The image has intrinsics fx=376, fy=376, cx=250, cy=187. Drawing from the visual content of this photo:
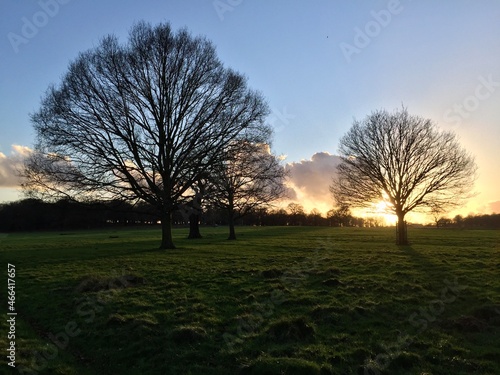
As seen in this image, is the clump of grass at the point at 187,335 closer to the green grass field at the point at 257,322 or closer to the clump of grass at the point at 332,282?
the green grass field at the point at 257,322

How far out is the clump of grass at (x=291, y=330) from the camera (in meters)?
9.23

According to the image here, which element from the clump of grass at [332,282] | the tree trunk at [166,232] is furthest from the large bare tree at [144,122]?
the clump of grass at [332,282]

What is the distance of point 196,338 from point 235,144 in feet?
73.5

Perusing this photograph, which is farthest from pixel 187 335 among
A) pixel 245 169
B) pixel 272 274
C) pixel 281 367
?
pixel 245 169

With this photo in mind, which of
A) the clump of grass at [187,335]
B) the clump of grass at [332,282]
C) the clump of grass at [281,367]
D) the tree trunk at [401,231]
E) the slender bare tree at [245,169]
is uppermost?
the slender bare tree at [245,169]

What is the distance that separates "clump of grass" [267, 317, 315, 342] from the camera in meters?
9.23

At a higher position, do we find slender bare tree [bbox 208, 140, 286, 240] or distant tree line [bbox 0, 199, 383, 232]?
slender bare tree [bbox 208, 140, 286, 240]

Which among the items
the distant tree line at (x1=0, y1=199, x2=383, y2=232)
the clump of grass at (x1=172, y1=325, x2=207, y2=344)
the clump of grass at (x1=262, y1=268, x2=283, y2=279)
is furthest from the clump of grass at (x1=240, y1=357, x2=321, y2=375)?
the distant tree line at (x1=0, y1=199, x2=383, y2=232)

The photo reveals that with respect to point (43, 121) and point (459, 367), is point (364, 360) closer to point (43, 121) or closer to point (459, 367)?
point (459, 367)

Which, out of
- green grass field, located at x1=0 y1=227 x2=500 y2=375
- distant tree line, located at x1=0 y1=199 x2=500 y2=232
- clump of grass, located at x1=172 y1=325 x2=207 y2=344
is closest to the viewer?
green grass field, located at x1=0 y1=227 x2=500 y2=375

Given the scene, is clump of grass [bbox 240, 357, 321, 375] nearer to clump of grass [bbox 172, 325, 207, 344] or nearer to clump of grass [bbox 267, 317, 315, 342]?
clump of grass [bbox 267, 317, 315, 342]

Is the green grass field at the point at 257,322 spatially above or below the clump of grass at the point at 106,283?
below

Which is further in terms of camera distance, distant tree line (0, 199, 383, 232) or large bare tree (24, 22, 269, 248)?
distant tree line (0, 199, 383, 232)

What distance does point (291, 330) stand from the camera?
945 centimetres
